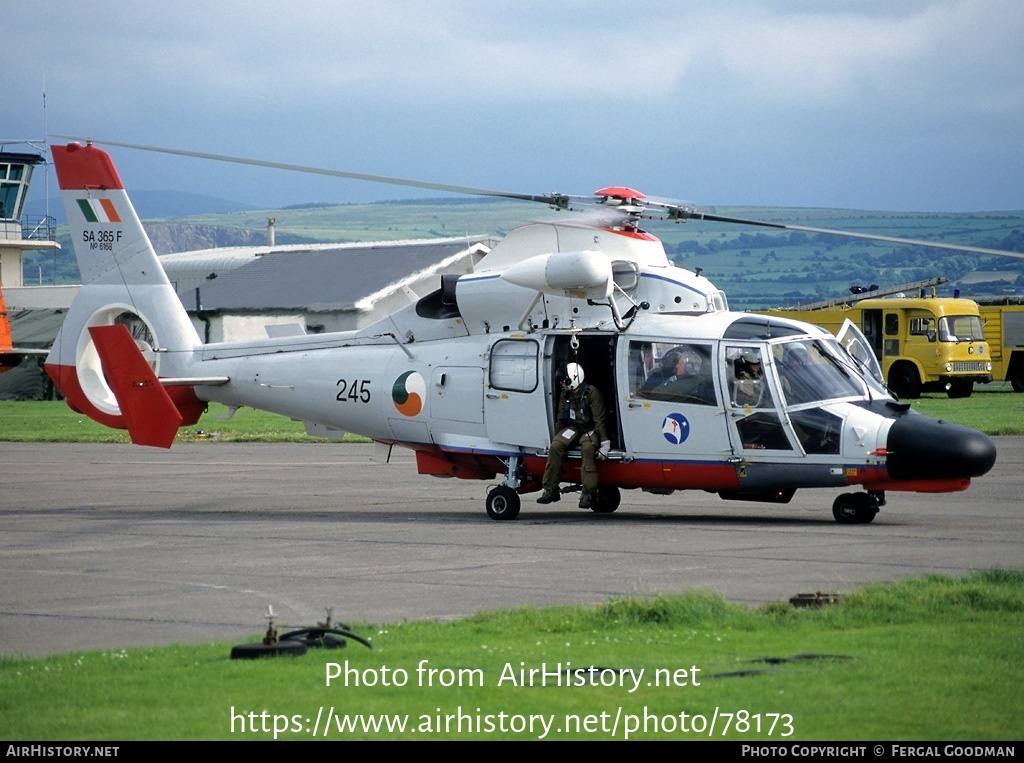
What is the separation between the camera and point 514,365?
1750 centimetres

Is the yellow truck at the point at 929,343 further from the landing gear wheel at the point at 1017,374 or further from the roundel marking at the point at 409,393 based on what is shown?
the roundel marking at the point at 409,393

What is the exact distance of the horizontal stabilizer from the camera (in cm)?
1881

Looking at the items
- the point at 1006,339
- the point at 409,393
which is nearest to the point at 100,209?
the point at 409,393

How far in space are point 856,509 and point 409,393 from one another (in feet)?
20.1

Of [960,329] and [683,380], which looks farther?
[960,329]

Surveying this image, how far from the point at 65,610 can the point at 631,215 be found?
8731 mm

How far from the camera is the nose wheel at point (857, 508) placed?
15.7 metres

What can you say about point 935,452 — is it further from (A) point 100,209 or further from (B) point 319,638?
(A) point 100,209

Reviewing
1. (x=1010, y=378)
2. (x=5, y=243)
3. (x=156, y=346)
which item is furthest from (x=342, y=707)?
(x=5, y=243)

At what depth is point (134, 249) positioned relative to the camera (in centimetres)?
1986

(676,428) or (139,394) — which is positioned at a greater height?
(139,394)

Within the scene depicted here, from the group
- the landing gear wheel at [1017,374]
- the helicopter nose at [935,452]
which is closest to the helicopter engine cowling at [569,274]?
the helicopter nose at [935,452]

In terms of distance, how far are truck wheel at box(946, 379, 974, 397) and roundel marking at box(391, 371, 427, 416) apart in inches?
1157

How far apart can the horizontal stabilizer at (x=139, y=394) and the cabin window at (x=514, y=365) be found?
4.66 meters
